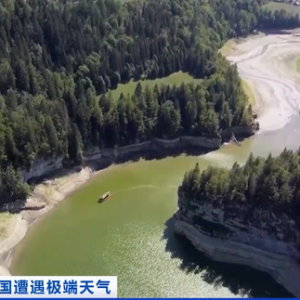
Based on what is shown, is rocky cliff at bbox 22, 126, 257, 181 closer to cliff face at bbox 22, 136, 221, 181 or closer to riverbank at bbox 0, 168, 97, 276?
cliff face at bbox 22, 136, 221, 181

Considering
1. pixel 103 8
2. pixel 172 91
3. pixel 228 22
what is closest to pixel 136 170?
pixel 172 91

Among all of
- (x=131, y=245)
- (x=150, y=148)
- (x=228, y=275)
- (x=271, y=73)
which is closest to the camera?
(x=228, y=275)

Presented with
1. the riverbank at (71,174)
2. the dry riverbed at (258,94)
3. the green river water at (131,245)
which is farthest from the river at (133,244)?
the dry riverbed at (258,94)

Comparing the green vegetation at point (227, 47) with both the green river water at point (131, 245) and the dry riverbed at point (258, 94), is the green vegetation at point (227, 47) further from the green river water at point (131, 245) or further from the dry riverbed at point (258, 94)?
the green river water at point (131, 245)

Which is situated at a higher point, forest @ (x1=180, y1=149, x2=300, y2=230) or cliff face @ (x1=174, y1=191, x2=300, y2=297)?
forest @ (x1=180, y1=149, x2=300, y2=230)

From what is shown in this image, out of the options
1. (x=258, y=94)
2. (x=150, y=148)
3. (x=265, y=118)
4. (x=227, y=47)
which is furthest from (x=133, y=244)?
(x=227, y=47)

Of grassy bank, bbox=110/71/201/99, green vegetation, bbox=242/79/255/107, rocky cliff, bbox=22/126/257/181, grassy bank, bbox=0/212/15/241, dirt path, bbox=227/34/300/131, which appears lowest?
dirt path, bbox=227/34/300/131

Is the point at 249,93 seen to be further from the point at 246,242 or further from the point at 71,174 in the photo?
the point at 246,242

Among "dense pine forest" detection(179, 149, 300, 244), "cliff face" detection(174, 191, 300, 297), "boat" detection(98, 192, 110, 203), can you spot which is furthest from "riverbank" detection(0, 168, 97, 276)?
"dense pine forest" detection(179, 149, 300, 244)
